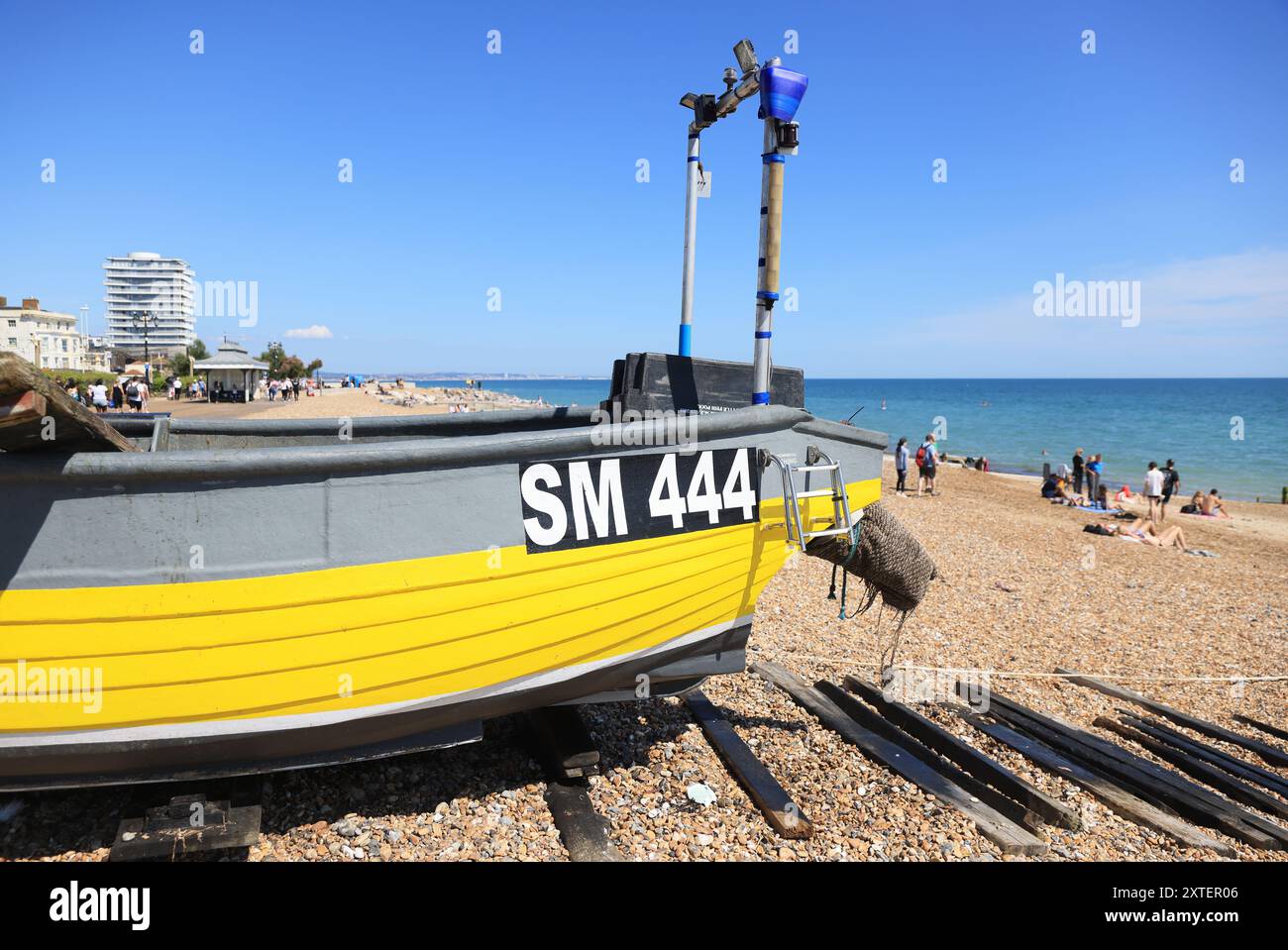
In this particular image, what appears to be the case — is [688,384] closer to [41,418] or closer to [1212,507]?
[41,418]

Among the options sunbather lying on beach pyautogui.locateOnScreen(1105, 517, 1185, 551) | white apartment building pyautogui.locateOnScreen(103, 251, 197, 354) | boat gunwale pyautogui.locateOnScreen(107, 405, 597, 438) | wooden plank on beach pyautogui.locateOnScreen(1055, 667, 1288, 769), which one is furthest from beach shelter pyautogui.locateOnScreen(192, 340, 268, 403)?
white apartment building pyautogui.locateOnScreen(103, 251, 197, 354)

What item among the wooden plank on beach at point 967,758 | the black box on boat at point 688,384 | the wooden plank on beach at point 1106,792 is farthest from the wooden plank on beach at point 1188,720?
the black box on boat at point 688,384

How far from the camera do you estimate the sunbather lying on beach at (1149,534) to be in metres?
15.4

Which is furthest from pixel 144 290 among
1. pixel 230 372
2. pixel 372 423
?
pixel 372 423

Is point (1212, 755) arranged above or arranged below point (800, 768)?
below

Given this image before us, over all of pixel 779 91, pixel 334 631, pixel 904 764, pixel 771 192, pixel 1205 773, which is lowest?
pixel 1205 773

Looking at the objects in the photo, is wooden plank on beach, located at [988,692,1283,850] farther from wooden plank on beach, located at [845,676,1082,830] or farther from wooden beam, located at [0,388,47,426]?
wooden beam, located at [0,388,47,426]

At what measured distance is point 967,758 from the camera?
15.9 ft

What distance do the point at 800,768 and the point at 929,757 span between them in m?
0.94

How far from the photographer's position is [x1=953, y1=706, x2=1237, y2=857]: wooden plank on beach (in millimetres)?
4129

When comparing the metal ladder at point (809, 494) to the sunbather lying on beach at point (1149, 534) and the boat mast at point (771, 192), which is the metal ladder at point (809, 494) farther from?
the sunbather lying on beach at point (1149, 534)

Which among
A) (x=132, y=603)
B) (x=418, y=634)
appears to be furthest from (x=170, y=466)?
(x=418, y=634)

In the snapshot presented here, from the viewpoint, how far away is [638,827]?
12.6 feet

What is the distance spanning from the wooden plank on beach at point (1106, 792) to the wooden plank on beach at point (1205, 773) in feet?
1.90
